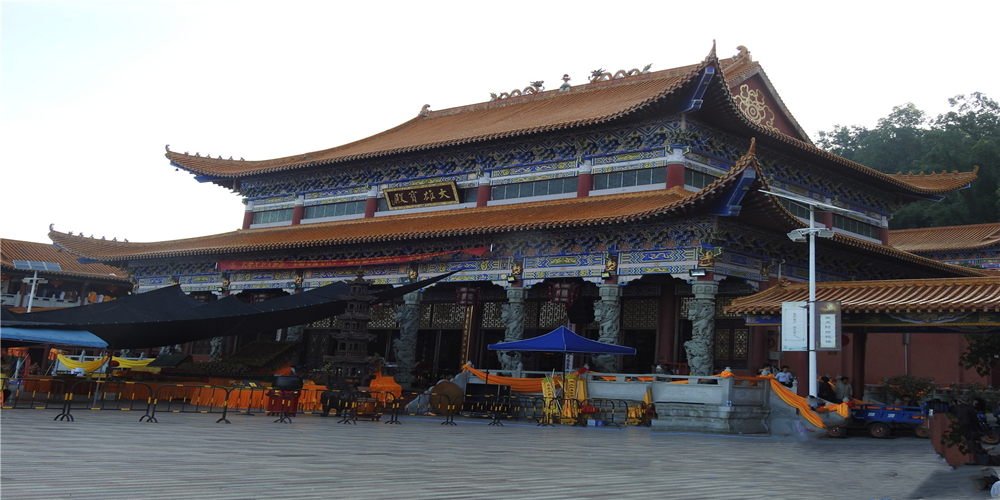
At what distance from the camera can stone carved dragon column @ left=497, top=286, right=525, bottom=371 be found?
2225cm

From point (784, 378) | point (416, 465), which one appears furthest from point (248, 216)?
point (416, 465)

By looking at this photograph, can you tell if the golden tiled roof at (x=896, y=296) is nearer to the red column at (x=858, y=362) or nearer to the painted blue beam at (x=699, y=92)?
the red column at (x=858, y=362)

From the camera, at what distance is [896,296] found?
Result: 17219 mm

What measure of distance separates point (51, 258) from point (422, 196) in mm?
29077

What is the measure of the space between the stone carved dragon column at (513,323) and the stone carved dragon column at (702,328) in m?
4.70

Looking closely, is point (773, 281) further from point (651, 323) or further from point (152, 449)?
point (152, 449)

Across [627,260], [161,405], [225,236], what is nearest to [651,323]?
[627,260]

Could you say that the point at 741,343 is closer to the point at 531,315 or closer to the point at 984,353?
the point at 531,315

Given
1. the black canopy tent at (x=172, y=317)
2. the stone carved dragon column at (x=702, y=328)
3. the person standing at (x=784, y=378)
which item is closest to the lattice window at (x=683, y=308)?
the stone carved dragon column at (x=702, y=328)

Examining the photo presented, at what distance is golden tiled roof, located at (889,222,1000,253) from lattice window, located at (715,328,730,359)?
732 inches

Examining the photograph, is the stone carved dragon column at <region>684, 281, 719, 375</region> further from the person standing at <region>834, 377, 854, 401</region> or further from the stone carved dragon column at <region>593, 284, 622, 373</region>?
the person standing at <region>834, 377, 854, 401</region>

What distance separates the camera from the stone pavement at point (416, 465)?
620 centimetres

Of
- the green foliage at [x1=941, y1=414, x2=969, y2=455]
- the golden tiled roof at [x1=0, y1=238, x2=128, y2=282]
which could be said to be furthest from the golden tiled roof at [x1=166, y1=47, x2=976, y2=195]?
the golden tiled roof at [x1=0, y1=238, x2=128, y2=282]

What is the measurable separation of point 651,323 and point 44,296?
36.9 meters
